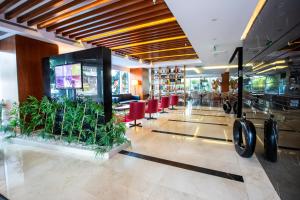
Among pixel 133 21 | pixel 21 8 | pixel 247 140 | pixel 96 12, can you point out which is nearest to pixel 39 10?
pixel 21 8

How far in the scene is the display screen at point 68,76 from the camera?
3.71 m

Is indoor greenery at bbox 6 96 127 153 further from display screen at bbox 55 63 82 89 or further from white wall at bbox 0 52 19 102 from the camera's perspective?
white wall at bbox 0 52 19 102

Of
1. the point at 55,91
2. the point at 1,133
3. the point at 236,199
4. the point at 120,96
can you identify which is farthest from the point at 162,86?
the point at 236,199

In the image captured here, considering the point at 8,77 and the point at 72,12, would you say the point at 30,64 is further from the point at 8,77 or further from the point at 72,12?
the point at 72,12

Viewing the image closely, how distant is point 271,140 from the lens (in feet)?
7.27

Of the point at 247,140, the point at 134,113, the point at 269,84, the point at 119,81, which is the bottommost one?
the point at 247,140

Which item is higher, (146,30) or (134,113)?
(146,30)

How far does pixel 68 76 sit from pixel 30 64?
1.94 m

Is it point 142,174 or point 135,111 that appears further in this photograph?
point 135,111

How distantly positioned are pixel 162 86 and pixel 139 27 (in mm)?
7333

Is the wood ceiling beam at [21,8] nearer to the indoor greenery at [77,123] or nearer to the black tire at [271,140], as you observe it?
the indoor greenery at [77,123]

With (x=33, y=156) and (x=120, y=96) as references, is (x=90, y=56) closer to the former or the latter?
(x=33, y=156)

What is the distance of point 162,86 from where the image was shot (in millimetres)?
11539

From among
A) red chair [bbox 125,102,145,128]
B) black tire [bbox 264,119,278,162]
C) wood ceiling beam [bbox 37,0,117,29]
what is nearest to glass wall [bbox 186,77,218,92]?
red chair [bbox 125,102,145,128]
